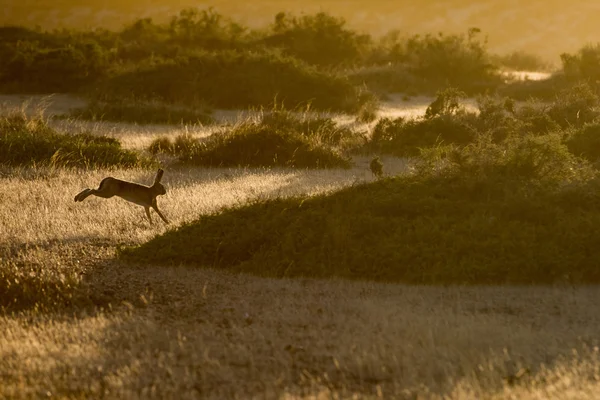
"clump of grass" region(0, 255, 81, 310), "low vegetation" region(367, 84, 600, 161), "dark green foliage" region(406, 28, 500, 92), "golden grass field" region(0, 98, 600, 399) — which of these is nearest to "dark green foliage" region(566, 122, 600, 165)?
"low vegetation" region(367, 84, 600, 161)

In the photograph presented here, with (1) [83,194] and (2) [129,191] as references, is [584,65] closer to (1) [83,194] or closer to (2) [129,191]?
(2) [129,191]

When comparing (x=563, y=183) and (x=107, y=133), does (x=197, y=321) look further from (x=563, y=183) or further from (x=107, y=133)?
(x=107, y=133)

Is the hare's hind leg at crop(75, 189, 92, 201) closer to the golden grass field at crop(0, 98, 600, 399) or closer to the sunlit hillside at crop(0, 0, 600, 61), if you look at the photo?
the golden grass field at crop(0, 98, 600, 399)

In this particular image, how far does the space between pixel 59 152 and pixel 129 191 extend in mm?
5665

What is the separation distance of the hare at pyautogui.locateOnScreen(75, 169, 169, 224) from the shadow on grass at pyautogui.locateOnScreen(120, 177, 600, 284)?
63cm

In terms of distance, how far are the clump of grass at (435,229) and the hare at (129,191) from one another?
2.19 ft


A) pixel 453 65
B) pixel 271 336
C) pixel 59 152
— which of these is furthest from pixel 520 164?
pixel 453 65

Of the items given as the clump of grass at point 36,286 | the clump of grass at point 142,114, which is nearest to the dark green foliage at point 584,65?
the clump of grass at point 142,114

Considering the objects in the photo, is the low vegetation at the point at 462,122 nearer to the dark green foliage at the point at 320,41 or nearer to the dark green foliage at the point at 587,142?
the dark green foliage at the point at 587,142

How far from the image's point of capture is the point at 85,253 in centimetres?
991

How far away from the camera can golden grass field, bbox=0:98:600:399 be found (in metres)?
6.22

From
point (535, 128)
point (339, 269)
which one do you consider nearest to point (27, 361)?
point (339, 269)

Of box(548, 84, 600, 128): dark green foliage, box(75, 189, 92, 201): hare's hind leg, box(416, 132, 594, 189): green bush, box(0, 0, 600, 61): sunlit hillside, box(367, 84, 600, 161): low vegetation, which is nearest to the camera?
box(75, 189, 92, 201): hare's hind leg

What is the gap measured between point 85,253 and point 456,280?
3.94 m
